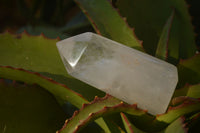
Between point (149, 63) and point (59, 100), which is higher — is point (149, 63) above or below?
above

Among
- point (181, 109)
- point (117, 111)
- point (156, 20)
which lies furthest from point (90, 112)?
point (156, 20)

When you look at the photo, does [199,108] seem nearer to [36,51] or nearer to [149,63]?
[149,63]

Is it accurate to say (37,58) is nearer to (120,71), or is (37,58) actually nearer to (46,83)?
(46,83)

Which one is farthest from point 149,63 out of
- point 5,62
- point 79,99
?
point 5,62

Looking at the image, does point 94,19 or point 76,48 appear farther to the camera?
point 94,19

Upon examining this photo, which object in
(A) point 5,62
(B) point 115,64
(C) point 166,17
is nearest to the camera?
(B) point 115,64

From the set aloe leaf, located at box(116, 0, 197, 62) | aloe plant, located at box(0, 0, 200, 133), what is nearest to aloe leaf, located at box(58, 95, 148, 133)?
aloe plant, located at box(0, 0, 200, 133)
